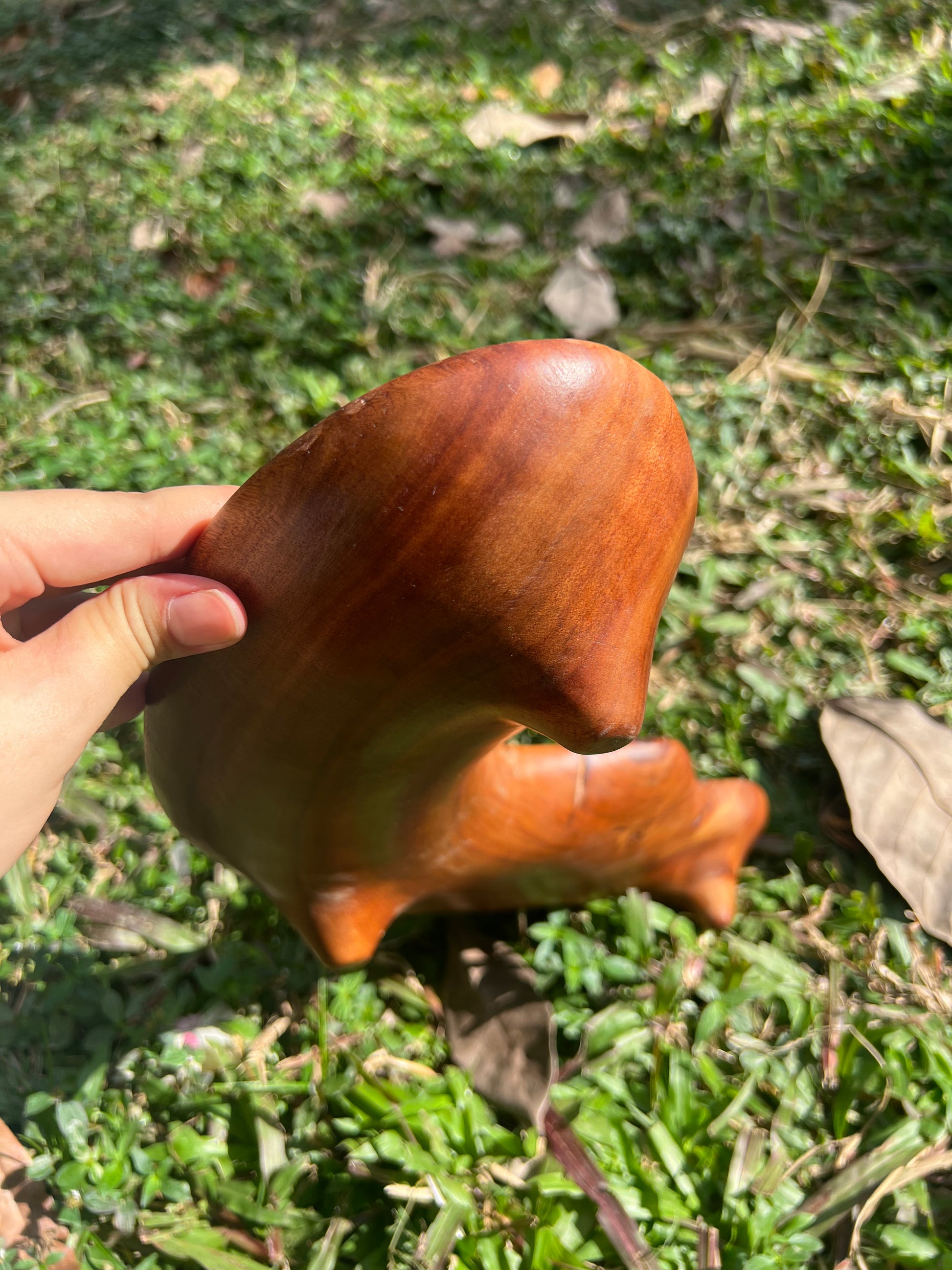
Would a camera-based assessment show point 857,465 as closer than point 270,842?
No

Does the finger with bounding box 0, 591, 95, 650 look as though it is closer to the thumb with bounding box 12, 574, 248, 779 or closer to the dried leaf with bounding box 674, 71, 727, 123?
the thumb with bounding box 12, 574, 248, 779

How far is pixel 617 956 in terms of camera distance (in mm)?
1564

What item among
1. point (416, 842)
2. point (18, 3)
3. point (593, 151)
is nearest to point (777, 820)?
point (416, 842)

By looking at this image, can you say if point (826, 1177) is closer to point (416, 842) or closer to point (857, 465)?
point (416, 842)

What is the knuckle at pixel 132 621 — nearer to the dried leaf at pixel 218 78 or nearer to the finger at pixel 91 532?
the finger at pixel 91 532

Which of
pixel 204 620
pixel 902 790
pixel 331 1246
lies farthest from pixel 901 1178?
pixel 204 620

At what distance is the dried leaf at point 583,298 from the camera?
2367 millimetres

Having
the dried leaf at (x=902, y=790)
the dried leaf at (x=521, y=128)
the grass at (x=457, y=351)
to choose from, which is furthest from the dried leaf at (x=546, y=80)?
the dried leaf at (x=902, y=790)

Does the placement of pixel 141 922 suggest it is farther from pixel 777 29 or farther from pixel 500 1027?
pixel 777 29

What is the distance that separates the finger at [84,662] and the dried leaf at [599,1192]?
2.85 ft

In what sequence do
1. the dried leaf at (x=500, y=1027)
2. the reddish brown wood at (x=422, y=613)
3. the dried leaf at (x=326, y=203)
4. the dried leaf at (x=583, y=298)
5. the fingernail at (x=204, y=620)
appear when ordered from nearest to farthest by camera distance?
the reddish brown wood at (x=422, y=613)
the fingernail at (x=204, y=620)
the dried leaf at (x=500, y=1027)
the dried leaf at (x=583, y=298)
the dried leaf at (x=326, y=203)

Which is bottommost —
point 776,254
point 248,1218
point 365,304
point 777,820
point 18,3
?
point 777,820

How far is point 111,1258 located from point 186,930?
47cm

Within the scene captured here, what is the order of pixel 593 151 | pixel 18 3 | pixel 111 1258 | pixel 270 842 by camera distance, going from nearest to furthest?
Answer: pixel 270 842
pixel 111 1258
pixel 593 151
pixel 18 3
